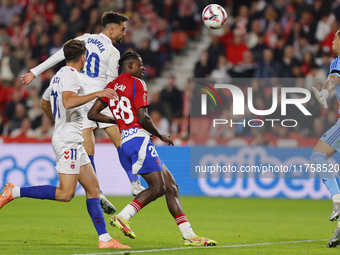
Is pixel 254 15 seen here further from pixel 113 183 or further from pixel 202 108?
pixel 113 183

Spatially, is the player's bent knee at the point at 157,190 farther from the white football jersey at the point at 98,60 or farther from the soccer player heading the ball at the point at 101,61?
the white football jersey at the point at 98,60

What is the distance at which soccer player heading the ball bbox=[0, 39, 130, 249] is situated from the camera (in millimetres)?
A: 7000

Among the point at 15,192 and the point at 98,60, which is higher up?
the point at 98,60

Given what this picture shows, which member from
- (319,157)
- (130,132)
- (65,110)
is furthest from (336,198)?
(65,110)

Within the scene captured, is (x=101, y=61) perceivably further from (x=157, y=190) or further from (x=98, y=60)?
(x=157, y=190)

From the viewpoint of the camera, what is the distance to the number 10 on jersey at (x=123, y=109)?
23.9 feet

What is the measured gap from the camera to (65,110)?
7129 mm

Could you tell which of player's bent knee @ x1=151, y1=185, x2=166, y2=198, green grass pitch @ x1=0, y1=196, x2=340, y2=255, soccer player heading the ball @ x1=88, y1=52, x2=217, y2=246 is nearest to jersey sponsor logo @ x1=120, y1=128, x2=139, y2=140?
soccer player heading the ball @ x1=88, y1=52, x2=217, y2=246

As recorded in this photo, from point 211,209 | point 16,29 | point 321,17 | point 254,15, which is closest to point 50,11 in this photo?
point 16,29

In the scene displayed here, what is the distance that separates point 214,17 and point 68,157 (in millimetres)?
5032

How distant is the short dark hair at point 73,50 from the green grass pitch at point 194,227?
2077 mm

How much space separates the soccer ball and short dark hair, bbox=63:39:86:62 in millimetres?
4298

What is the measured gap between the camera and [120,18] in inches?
358

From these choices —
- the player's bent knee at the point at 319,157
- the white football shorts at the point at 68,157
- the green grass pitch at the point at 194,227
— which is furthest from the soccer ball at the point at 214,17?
the white football shorts at the point at 68,157
